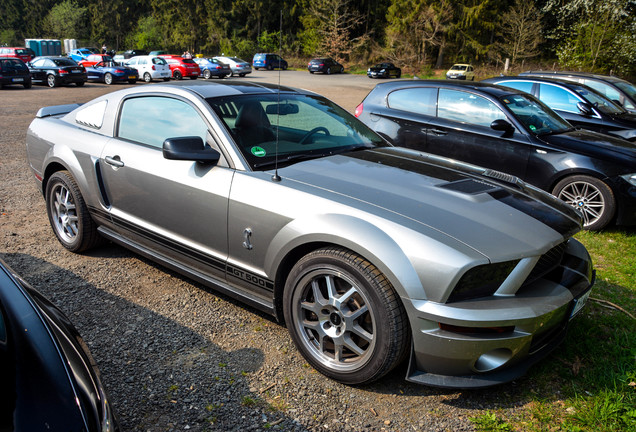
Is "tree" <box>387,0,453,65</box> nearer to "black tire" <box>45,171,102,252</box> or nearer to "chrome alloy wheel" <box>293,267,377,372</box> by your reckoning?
"black tire" <box>45,171,102,252</box>

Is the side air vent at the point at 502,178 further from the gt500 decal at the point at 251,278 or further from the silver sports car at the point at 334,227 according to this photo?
the gt500 decal at the point at 251,278

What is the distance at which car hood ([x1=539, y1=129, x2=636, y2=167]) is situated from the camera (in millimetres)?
5469

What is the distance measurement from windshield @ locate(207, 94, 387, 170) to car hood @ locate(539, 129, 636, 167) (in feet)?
9.58

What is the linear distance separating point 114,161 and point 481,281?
114 inches

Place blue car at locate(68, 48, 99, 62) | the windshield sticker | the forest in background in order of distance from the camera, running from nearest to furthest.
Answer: the windshield sticker < the forest in background < blue car at locate(68, 48, 99, 62)

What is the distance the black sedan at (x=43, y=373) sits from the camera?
4.80 feet

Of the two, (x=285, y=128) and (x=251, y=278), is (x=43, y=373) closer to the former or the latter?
(x=251, y=278)

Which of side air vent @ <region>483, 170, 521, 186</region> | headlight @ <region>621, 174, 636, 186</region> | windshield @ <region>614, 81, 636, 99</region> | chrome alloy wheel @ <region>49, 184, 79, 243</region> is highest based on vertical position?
windshield @ <region>614, 81, 636, 99</region>

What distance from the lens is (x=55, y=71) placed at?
2431 centimetres

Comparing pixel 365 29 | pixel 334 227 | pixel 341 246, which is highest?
pixel 365 29

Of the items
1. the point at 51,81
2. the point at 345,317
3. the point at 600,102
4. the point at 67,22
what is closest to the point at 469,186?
the point at 345,317


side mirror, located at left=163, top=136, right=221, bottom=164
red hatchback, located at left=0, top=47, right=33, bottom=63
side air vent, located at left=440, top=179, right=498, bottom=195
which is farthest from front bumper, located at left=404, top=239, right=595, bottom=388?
red hatchback, located at left=0, top=47, right=33, bottom=63

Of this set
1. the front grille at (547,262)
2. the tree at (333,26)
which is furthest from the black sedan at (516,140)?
the tree at (333,26)

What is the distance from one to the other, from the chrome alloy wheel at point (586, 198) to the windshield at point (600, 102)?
3089 mm
